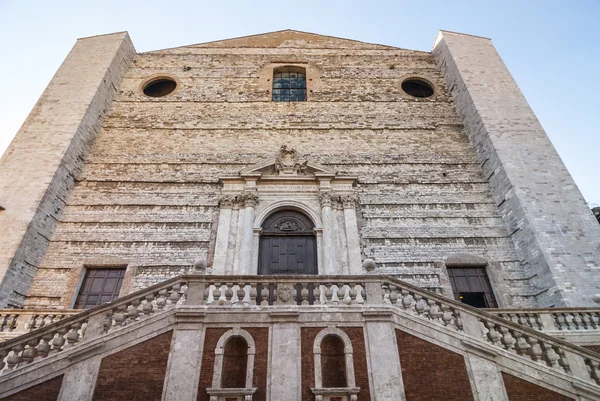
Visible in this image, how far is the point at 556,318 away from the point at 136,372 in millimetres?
6817

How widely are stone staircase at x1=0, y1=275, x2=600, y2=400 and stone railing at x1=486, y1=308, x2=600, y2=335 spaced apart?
1.17 metres

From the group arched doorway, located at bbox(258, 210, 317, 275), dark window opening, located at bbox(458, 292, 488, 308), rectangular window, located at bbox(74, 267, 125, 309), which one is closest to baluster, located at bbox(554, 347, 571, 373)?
dark window opening, located at bbox(458, 292, 488, 308)

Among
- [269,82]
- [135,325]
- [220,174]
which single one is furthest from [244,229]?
[269,82]

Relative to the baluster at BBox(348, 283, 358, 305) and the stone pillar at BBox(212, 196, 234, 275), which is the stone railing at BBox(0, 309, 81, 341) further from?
the baluster at BBox(348, 283, 358, 305)

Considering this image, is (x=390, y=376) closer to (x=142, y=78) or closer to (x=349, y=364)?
(x=349, y=364)

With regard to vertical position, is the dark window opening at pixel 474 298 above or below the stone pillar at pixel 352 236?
below

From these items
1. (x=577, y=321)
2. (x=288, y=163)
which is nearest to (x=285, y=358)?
(x=577, y=321)

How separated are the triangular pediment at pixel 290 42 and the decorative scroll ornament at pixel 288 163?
5.90 meters

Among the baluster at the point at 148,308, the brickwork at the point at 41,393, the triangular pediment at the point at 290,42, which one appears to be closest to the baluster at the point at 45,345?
the brickwork at the point at 41,393

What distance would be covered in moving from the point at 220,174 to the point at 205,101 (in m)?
3.29

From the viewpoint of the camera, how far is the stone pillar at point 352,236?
813 cm

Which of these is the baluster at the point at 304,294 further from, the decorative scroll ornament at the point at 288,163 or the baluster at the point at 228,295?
the decorative scroll ornament at the point at 288,163

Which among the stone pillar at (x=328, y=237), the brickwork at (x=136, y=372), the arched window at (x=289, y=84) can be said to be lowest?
the brickwork at (x=136, y=372)

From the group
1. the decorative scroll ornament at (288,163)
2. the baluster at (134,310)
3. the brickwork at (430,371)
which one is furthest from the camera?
the decorative scroll ornament at (288,163)
